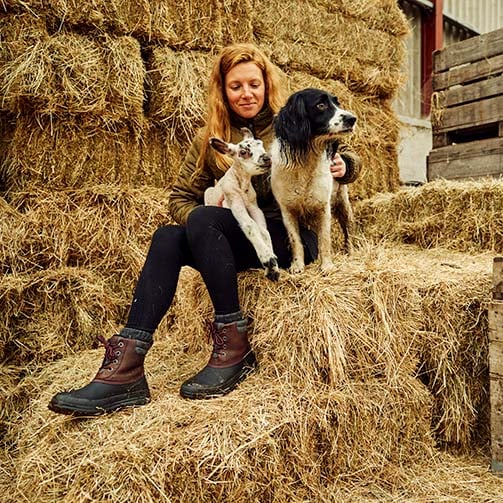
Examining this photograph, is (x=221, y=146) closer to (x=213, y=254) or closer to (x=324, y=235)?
(x=213, y=254)

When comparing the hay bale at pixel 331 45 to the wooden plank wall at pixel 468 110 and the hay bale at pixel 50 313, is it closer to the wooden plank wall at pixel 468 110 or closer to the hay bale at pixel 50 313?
the wooden plank wall at pixel 468 110

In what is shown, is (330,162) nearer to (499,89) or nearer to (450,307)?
(450,307)

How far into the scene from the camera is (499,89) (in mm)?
4316

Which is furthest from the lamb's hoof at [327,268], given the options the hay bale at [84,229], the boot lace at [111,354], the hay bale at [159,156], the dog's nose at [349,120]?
the hay bale at [159,156]

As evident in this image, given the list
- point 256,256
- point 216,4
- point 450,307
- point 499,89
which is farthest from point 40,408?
point 499,89

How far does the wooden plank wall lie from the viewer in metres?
4.32

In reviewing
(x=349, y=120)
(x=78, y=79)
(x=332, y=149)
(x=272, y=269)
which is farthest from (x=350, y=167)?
(x=78, y=79)

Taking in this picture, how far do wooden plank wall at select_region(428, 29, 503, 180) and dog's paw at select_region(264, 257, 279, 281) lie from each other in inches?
103

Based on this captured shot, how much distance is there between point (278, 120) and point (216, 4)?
6.06ft

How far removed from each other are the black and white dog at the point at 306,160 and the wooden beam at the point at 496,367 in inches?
26.2

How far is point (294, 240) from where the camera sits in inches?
97.9

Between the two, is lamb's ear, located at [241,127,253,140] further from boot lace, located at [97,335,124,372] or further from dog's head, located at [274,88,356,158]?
boot lace, located at [97,335,124,372]

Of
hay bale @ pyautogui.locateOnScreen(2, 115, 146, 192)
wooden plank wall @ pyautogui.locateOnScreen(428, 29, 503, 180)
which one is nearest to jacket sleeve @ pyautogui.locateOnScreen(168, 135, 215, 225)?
hay bale @ pyautogui.locateOnScreen(2, 115, 146, 192)

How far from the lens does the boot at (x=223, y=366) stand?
2090 mm
